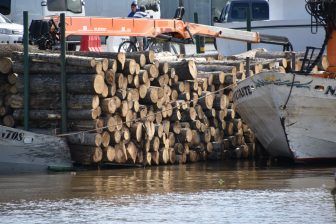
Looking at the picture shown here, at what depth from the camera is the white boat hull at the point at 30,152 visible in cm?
1881

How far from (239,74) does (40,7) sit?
11.4m

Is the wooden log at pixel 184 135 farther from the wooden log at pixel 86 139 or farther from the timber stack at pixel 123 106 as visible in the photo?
the wooden log at pixel 86 139

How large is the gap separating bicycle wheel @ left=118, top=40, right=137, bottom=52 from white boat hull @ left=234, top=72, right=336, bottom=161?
6.36 metres

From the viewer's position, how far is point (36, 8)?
33969 millimetres

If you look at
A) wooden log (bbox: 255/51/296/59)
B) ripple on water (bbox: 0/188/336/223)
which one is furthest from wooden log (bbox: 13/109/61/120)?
wooden log (bbox: 255/51/296/59)

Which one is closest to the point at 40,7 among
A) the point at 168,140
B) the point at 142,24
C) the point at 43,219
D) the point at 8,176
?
the point at 142,24

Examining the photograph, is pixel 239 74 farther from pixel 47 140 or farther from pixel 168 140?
pixel 47 140

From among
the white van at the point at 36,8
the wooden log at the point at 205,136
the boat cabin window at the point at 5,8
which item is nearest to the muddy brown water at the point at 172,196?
the wooden log at the point at 205,136

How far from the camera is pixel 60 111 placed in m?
19.7

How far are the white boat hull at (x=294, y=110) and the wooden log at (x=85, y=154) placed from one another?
3447 mm

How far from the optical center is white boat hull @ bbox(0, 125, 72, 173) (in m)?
18.8

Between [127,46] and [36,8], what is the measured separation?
5.80 meters

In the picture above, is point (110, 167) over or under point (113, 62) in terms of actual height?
under

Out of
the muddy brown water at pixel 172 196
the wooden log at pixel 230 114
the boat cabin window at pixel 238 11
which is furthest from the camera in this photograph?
the boat cabin window at pixel 238 11
